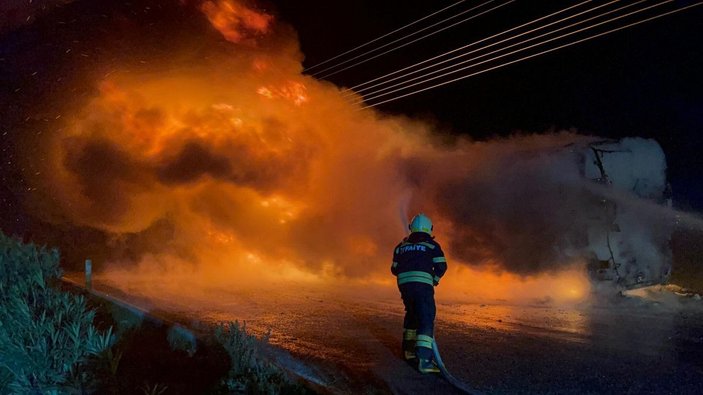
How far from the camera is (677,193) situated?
49.1ft

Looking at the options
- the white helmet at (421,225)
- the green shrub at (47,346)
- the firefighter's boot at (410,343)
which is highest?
the white helmet at (421,225)

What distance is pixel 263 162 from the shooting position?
1725 cm

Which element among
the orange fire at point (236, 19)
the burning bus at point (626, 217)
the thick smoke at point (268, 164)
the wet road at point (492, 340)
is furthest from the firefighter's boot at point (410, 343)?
the orange fire at point (236, 19)

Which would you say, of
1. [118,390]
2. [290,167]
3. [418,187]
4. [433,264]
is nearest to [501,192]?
[418,187]

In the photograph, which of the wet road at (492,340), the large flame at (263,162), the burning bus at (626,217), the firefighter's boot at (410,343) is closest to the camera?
the wet road at (492,340)

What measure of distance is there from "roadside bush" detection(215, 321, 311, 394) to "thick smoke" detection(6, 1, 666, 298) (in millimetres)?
9657

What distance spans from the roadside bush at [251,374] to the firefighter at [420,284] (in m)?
1.52

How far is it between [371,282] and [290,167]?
4.41 metres

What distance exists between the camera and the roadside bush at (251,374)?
4.67 meters

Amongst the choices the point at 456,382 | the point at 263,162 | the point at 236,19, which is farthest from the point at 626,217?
the point at 236,19

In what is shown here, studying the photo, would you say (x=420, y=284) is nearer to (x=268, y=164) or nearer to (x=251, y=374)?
(x=251, y=374)

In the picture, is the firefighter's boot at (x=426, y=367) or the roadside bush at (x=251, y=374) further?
the firefighter's boot at (x=426, y=367)

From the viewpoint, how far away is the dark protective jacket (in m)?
5.96

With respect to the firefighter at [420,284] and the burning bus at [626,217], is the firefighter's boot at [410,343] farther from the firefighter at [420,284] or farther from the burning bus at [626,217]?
the burning bus at [626,217]
